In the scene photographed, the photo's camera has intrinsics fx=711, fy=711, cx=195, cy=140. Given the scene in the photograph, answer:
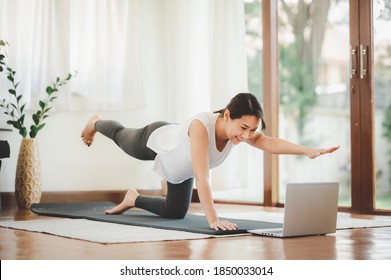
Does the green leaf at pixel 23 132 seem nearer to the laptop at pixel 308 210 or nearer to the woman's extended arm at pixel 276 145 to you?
the woman's extended arm at pixel 276 145

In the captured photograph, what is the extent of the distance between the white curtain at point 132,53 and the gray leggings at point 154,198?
1.54 meters

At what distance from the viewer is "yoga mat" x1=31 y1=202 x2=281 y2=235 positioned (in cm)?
309

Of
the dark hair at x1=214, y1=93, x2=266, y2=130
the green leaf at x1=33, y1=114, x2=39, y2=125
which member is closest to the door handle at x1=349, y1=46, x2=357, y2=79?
the dark hair at x1=214, y1=93, x2=266, y2=130

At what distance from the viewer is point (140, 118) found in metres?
5.70

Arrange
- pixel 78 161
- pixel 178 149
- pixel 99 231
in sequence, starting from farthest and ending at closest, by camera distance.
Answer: pixel 78 161, pixel 178 149, pixel 99 231

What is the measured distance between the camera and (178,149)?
10.8ft

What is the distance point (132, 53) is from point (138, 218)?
88.2 inches

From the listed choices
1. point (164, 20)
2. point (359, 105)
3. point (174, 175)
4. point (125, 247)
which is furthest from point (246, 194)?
point (125, 247)

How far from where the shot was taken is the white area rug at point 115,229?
2779 mm

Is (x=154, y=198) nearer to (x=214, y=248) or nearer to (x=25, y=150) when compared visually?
(x=214, y=248)

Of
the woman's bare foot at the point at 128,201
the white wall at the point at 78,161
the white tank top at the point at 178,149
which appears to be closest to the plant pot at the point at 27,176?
the white wall at the point at 78,161

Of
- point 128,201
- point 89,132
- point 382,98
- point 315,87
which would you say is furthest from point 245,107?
point 315,87

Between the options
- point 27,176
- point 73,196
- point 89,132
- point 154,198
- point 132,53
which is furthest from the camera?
point 132,53

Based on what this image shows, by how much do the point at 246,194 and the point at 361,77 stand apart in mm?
1357
